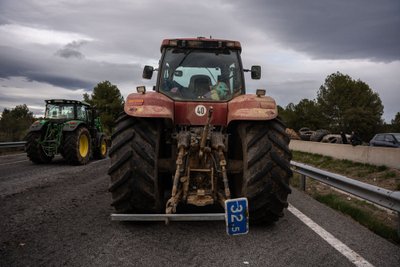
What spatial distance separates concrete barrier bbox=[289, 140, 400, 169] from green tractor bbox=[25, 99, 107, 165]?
9.84 meters

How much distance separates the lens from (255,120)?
14.6 feet

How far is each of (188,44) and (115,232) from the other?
9.67 ft

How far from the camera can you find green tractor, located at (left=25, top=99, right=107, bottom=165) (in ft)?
40.2

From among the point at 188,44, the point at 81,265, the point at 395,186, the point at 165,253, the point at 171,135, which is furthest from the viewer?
the point at 395,186

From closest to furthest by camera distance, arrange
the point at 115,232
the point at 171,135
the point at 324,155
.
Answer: the point at 115,232, the point at 171,135, the point at 324,155

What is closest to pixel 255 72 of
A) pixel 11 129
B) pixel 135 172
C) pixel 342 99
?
pixel 135 172

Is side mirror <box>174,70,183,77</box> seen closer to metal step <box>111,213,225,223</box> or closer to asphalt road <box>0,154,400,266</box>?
asphalt road <box>0,154,400,266</box>

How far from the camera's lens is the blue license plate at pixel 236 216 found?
11.2 feet

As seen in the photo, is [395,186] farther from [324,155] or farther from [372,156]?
[324,155]

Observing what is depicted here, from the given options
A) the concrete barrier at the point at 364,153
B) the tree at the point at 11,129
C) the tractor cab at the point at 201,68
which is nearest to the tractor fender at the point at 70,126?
the tractor cab at the point at 201,68

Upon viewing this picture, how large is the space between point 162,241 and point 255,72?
3.45 meters

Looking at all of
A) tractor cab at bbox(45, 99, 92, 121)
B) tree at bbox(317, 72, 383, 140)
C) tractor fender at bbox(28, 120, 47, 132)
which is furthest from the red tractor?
tree at bbox(317, 72, 383, 140)

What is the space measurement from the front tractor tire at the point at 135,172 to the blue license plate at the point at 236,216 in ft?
3.96

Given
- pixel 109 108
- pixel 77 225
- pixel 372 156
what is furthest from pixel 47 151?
pixel 109 108
